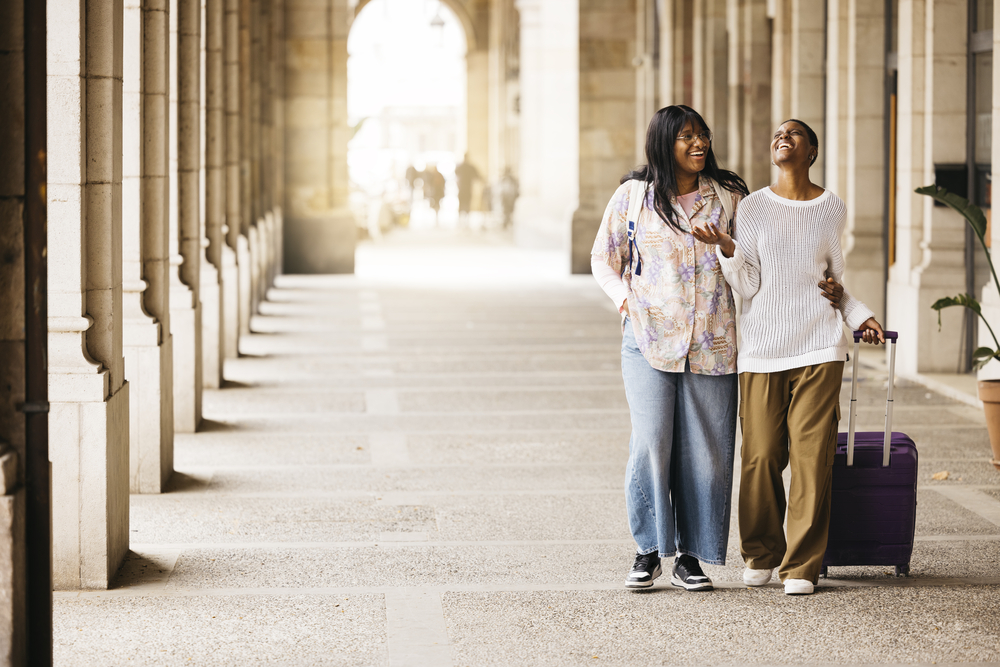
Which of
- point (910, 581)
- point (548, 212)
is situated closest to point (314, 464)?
point (910, 581)

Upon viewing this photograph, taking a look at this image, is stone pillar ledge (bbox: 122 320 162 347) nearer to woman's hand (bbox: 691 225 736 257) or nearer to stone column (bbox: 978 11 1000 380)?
woman's hand (bbox: 691 225 736 257)

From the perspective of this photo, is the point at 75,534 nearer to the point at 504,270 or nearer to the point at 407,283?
the point at 407,283

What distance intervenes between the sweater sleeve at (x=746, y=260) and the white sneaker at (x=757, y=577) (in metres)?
1.10

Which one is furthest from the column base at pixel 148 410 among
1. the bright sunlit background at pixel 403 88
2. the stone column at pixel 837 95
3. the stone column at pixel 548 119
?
the bright sunlit background at pixel 403 88

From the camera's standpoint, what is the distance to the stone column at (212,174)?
37.0 ft

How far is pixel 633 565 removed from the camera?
5.69 metres

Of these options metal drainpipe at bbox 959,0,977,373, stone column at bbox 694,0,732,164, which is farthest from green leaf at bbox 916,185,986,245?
stone column at bbox 694,0,732,164

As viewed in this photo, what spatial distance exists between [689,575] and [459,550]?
46.3 inches

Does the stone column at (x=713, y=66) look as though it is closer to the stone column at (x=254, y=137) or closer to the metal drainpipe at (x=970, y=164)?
the stone column at (x=254, y=137)

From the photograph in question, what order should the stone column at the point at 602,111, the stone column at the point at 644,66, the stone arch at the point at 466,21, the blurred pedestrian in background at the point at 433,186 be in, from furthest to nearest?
the stone arch at the point at 466,21
the blurred pedestrian in background at the point at 433,186
the stone column at the point at 602,111
the stone column at the point at 644,66

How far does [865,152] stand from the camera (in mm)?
13711

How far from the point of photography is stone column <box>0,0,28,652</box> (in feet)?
13.4

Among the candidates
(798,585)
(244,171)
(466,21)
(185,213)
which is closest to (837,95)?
(244,171)

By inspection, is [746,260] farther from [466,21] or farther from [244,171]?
[466,21]
